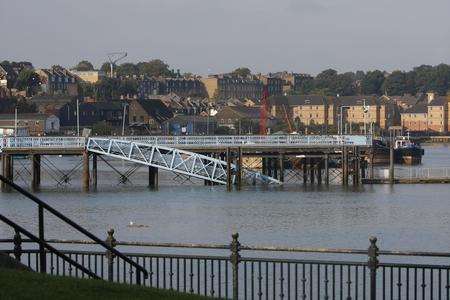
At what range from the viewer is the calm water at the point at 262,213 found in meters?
45.5

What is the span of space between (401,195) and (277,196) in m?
7.36

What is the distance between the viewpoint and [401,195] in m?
70.6

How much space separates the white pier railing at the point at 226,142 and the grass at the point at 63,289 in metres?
60.6

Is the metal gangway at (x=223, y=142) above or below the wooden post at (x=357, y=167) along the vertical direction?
above

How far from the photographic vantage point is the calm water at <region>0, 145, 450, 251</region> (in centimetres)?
4553

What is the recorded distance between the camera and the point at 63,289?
15.5 meters

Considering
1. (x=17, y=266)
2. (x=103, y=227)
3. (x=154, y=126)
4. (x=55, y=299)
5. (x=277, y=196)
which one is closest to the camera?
(x=55, y=299)

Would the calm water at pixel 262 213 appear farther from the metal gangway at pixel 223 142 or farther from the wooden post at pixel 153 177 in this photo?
the metal gangway at pixel 223 142

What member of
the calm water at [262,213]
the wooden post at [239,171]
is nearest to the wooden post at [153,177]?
the calm water at [262,213]

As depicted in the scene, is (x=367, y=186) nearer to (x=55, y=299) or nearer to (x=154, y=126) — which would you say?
(x=55, y=299)

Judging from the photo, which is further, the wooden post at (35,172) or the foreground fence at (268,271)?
the wooden post at (35,172)

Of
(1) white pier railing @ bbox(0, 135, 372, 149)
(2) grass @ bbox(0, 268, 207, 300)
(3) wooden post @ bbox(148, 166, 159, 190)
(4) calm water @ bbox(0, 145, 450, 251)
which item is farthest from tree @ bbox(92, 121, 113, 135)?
(2) grass @ bbox(0, 268, 207, 300)

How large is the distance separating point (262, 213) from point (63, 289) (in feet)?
135

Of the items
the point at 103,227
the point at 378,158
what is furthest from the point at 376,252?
the point at 378,158
